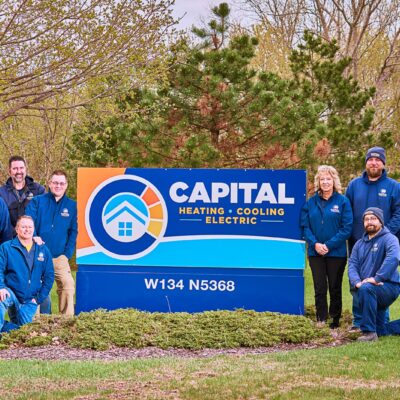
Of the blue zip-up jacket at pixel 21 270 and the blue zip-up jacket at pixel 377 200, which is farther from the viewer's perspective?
the blue zip-up jacket at pixel 377 200

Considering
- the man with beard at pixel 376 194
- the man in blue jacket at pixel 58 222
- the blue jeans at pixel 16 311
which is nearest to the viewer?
the blue jeans at pixel 16 311

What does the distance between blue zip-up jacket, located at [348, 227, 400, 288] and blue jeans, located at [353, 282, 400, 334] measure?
0.30 feet

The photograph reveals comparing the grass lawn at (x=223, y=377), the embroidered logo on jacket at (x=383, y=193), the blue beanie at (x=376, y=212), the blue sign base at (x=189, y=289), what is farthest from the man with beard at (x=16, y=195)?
the embroidered logo on jacket at (x=383, y=193)

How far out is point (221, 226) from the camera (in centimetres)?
1029

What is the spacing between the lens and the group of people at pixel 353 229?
29.3 ft

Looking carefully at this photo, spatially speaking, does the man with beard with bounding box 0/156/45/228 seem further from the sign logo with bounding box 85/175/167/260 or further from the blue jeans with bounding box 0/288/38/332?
the blue jeans with bounding box 0/288/38/332

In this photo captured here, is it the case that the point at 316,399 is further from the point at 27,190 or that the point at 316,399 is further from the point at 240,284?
the point at 27,190

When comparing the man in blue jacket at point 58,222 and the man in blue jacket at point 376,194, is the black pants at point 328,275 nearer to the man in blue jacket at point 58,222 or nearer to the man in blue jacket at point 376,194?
the man in blue jacket at point 376,194

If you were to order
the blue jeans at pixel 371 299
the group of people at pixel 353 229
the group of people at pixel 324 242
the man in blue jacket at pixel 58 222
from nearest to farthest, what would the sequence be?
the blue jeans at pixel 371 299 < the group of people at pixel 324 242 < the group of people at pixel 353 229 < the man in blue jacket at pixel 58 222

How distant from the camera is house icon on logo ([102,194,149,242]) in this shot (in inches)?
412

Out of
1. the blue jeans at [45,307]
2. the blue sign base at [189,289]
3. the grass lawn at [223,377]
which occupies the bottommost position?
the grass lawn at [223,377]

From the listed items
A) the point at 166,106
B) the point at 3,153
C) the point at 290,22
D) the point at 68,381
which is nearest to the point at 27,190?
the point at 68,381

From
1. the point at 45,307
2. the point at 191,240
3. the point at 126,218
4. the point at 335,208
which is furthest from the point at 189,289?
the point at 335,208

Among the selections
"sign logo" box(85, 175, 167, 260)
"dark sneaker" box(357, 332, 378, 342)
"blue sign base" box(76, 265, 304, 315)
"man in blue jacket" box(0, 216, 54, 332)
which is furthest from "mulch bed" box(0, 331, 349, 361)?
"sign logo" box(85, 175, 167, 260)
